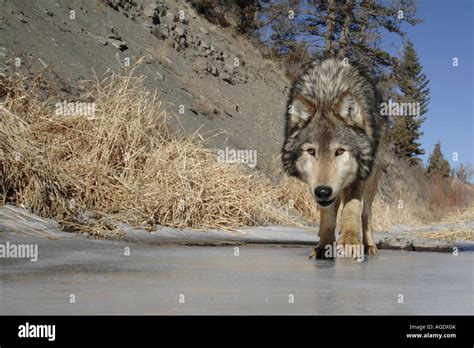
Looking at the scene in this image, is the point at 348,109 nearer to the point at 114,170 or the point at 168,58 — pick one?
the point at 114,170

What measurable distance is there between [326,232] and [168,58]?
1851 centimetres

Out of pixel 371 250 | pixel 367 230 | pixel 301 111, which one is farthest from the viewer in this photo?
pixel 367 230

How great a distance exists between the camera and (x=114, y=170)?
30.9 feet

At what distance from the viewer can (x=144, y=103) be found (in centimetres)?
1130

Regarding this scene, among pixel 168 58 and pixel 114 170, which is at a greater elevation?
pixel 168 58

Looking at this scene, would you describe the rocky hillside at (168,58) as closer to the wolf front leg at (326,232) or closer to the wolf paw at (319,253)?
the wolf front leg at (326,232)

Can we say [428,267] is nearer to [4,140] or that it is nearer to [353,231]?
[353,231]

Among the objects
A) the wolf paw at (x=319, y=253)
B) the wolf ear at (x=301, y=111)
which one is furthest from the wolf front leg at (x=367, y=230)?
the wolf ear at (x=301, y=111)

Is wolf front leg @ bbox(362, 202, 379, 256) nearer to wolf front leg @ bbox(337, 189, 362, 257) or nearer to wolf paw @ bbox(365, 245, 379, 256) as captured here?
wolf paw @ bbox(365, 245, 379, 256)

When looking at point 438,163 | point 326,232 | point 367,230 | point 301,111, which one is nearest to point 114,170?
point 301,111

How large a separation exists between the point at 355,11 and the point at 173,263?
93.1 feet
